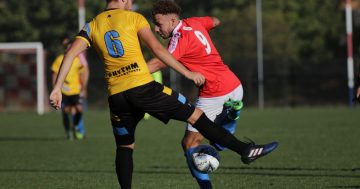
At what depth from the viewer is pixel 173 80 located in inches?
1457

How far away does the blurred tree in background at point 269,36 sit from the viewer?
125ft

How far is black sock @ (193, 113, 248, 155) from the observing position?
722cm

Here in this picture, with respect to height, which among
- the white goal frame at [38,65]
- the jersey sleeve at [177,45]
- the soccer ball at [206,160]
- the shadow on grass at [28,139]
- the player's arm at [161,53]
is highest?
the player's arm at [161,53]

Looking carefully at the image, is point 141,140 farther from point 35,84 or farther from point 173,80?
point 173,80

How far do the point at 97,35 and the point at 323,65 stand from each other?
31.3 meters

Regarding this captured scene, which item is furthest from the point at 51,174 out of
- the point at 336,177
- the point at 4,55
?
the point at 4,55

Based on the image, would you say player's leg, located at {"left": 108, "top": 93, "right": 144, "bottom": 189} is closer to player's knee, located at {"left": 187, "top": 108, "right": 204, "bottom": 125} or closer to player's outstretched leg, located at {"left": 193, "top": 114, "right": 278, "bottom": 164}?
player's knee, located at {"left": 187, "top": 108, "right": 204, "bottom": 125}

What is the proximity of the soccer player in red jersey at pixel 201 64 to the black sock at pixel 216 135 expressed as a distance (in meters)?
0.54

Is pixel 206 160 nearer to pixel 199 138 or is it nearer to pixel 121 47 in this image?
pixel 199 138

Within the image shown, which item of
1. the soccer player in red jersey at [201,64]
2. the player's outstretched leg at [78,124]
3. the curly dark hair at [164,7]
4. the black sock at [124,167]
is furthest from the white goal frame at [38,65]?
the black sock at [124,167]

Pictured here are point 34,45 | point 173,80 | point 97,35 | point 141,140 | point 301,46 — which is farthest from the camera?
point 301,46

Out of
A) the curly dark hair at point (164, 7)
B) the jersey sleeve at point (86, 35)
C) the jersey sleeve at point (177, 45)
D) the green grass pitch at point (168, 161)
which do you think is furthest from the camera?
the green grass pitch at point (168, 161)

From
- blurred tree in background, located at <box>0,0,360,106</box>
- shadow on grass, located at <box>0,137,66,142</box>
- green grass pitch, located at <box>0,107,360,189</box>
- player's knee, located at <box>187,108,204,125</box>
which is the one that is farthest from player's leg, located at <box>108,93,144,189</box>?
blurred tree in background, located at <box>0,0,360,106</box>

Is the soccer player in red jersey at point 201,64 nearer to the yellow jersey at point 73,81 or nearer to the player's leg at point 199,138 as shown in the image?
the player's leg at point 199,138
